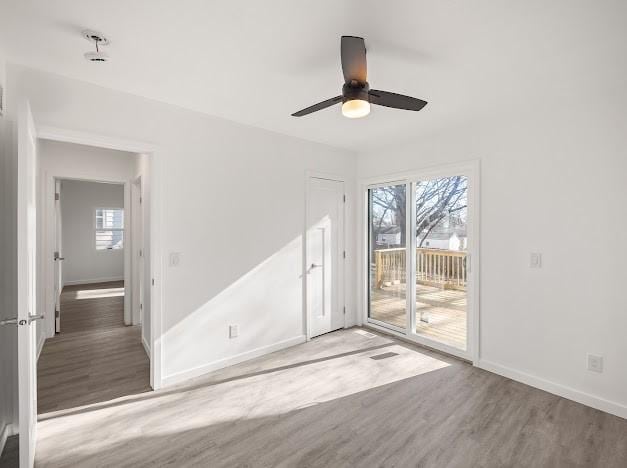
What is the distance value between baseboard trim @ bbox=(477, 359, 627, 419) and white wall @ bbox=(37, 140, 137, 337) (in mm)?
4996

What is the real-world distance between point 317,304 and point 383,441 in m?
2.09

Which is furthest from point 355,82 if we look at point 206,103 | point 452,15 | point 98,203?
point 98,203

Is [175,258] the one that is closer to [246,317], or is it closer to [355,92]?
[246,317]

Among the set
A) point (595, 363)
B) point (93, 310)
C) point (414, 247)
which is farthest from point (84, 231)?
point (595, 363)

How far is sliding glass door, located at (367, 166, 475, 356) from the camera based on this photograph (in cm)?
349

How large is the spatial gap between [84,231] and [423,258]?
8070 millimetres

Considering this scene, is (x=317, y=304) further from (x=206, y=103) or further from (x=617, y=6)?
(x=617, y=6)

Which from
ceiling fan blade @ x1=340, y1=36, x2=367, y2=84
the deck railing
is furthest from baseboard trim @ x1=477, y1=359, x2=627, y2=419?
ceiling fan blade @ x1=340, y1=36, x2=367, y2=84

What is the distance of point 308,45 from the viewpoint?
1899mm

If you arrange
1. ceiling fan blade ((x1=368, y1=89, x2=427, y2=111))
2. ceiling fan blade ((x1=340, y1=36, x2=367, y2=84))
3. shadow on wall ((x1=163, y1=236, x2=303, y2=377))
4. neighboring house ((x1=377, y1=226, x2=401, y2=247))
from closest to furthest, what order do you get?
ceiling fan blade ((x1=340, y1=36, x2=367, y2=84)) → ceiling fan blade ((x1=368, y1=89, x2=427, y2=111)) → shadow on wall ((x1=163, y1=236, x2=303, y2=377)) → neighboring house ((x1=377, y1=226, x2=401, y2=247))

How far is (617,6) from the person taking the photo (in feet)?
5.05

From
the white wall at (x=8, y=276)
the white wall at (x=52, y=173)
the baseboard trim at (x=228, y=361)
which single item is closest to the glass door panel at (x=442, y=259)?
the baseboard trim at (x=228, y=361)

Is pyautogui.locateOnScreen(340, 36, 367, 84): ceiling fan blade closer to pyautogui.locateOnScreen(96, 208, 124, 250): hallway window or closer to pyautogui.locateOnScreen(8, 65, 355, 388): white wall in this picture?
pyautogui.locateOnScreen(8, 65, 355, 388): white wall

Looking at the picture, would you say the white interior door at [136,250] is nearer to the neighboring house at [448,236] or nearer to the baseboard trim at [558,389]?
the neighboring house at [448,236]
